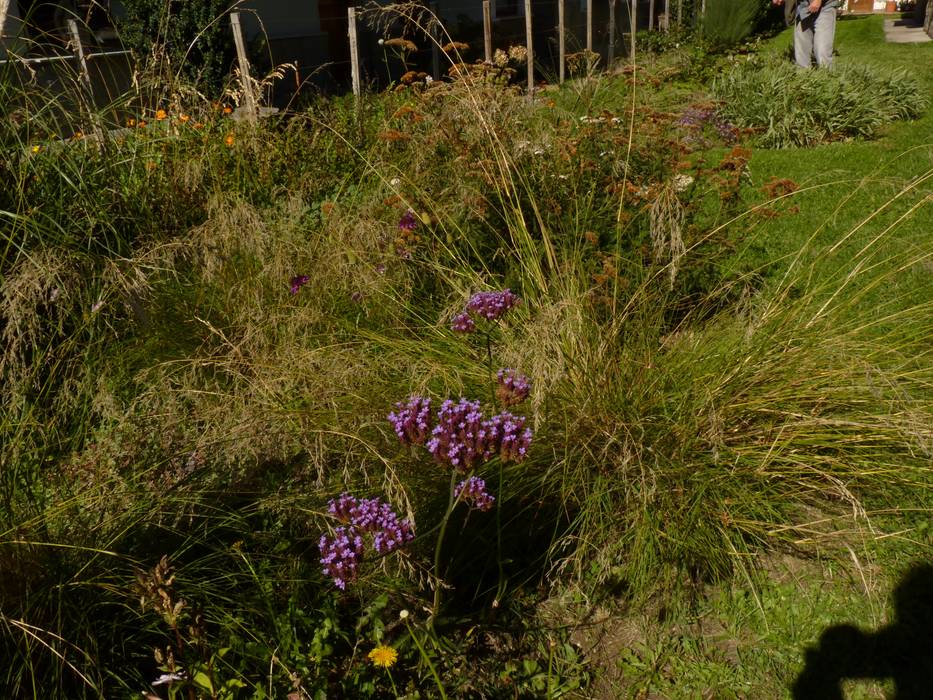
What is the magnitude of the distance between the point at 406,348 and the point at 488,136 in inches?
38.6

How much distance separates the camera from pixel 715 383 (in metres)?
2.52

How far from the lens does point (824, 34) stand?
9.45m

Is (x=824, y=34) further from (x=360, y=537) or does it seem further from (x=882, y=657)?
(x=360, y=537)

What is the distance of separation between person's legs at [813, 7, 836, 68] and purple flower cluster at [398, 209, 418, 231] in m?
7.95

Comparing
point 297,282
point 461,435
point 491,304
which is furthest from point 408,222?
point 461,435

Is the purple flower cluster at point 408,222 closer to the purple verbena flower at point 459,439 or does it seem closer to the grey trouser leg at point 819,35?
the purple verbena flower at point 459,439

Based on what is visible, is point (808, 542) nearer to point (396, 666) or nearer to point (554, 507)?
point (554, 507)

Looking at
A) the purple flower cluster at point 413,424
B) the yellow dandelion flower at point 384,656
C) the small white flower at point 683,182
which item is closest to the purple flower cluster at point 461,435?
the purple flower cluster at point 413,424

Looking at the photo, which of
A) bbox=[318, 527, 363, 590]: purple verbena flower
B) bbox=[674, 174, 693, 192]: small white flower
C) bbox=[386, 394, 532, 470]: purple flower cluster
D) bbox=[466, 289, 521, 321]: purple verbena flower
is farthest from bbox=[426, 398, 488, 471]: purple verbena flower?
bbox=[674, 174, 693, 192]: small white flower

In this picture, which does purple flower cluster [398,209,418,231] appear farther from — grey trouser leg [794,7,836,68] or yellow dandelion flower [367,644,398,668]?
grey trouser leg [794,7,836,68]

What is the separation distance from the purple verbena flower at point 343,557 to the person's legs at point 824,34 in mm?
9508

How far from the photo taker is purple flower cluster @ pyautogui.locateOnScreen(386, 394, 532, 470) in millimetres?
1851

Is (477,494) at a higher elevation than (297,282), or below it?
below

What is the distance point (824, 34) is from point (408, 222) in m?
8.36
